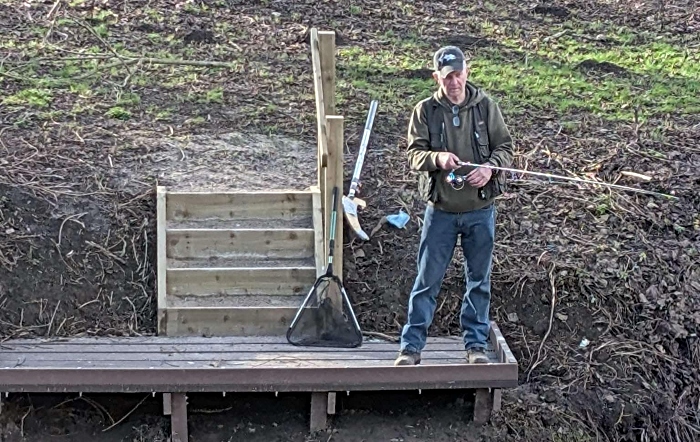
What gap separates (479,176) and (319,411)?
1826mm

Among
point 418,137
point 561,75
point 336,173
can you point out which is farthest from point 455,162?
point 561,75

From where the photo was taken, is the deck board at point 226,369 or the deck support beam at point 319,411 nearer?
the deck board at point 226,369

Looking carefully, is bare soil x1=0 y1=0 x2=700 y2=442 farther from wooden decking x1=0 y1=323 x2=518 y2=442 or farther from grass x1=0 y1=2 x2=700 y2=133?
wooden decking x1=0 y1=323 x2=518 y2=442

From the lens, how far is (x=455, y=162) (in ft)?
17.3

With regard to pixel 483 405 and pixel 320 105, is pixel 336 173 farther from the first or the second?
pixel 483 405

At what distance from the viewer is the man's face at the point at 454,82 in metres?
5.29

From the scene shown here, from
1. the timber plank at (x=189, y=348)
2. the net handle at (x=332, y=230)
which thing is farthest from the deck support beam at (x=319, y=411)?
the net handle at (x=332, y=230)

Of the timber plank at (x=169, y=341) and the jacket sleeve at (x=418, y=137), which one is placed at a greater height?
the jacket sleeve at (x=418, y=137)

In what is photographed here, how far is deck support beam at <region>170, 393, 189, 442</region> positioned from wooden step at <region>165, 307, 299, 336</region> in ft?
2.67

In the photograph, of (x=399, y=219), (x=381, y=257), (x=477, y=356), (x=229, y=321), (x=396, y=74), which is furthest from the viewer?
(x=396, y=74)

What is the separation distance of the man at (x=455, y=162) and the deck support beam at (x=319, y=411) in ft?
2.86

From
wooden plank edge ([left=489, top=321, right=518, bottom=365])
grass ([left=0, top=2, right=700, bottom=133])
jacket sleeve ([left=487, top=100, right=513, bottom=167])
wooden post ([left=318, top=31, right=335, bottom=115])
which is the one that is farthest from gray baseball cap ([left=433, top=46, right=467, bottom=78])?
grass ([left=0, top=2, right=700, bottom=133])

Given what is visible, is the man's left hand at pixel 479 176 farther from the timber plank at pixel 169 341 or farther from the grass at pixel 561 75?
the grass at pixel 561 75

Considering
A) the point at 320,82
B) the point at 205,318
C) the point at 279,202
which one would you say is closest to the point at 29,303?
the point at 205,318
